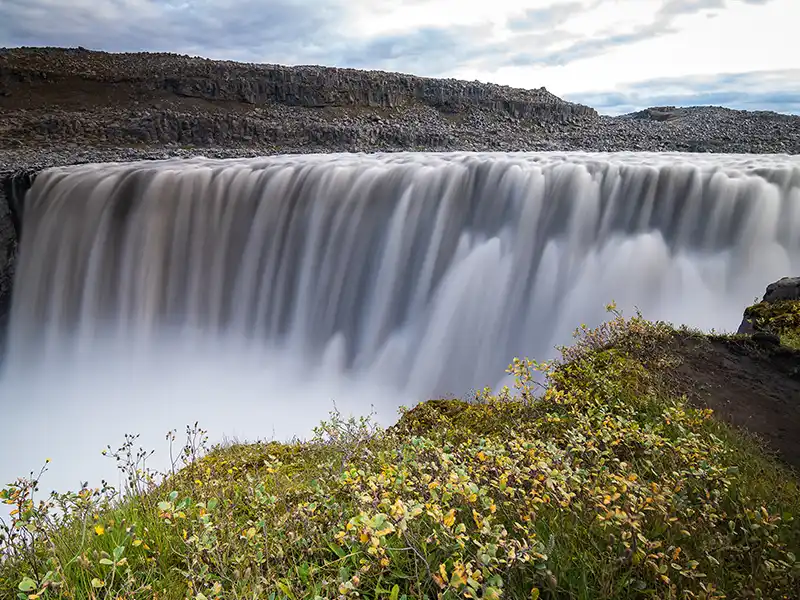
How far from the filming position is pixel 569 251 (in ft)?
35.8

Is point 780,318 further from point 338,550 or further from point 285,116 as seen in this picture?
point 285,116

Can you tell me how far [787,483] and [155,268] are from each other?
46.8ft

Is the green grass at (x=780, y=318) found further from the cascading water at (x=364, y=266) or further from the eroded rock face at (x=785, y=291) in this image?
the cascading water at (x=364, y=266)

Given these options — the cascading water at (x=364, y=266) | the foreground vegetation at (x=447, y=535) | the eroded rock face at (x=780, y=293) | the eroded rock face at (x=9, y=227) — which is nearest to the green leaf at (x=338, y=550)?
the foreground vegetation at (x=447, y=535)

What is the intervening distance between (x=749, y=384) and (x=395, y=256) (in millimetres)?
8062

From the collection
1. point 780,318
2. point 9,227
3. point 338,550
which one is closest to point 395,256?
point 780,318

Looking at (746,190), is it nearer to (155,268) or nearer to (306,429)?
(306,429)

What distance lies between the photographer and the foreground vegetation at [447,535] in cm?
203

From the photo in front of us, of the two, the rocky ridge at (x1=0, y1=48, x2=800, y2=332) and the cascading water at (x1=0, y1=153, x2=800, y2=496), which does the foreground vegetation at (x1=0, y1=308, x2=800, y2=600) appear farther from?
the rocky ridge at (x1=0, y1=48, x2=800, y2=332)

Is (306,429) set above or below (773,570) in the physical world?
below

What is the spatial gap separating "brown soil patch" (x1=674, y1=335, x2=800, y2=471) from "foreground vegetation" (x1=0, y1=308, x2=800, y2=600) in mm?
776

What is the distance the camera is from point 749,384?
17.0ft

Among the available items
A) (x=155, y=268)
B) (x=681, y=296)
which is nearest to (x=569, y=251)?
(x=681, y=296)

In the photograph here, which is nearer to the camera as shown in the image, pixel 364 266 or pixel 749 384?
pixel 749 384
